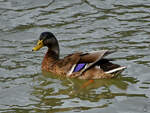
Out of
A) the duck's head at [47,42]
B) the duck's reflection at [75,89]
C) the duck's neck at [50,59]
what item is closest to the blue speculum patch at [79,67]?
the duck's reflection at [75,89]

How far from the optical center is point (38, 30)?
1425cm

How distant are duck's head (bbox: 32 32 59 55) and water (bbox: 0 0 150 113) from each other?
502mm

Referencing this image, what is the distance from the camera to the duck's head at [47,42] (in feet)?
38.4

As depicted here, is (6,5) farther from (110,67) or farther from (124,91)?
(124,91)

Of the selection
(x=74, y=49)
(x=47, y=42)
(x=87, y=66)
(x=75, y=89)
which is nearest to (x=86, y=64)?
(x=87, y=66)

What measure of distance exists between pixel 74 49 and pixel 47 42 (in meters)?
1.02

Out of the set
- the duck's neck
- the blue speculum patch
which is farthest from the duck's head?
the blue speculum patch

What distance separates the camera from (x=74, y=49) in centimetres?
1254

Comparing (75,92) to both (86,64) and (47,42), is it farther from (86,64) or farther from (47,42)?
(47,42)

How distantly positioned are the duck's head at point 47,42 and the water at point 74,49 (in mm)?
502

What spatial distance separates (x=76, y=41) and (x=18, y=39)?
5.90 feet

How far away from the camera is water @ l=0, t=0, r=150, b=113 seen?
9.18m

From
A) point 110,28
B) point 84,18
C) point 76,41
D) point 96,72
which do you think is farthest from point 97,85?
point 84,18

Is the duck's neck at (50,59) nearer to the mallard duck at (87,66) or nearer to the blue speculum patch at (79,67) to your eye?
the mallard duck at (87,66)
